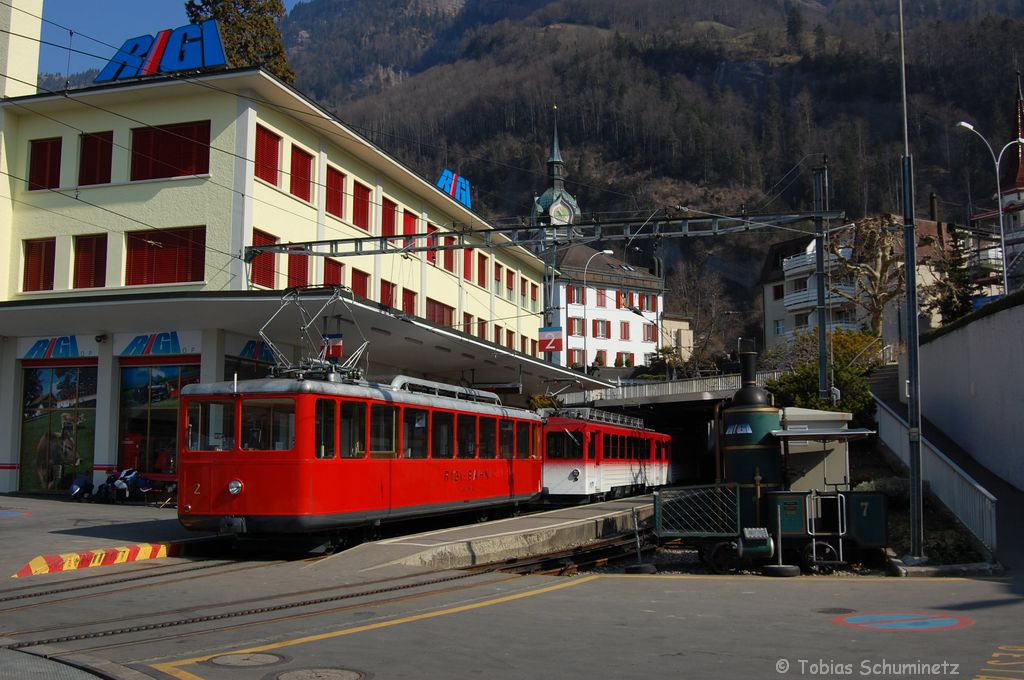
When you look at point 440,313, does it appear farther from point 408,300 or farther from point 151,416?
point 151,416

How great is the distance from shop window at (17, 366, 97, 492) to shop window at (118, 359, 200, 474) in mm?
1093

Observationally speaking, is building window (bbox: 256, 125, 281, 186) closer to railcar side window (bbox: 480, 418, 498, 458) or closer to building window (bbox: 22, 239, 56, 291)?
building window (bbox: 22, 239, 56, 291)

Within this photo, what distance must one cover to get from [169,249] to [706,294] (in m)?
90.6

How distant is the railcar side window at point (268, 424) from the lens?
14570mm

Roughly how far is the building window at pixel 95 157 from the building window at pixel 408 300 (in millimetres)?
11615

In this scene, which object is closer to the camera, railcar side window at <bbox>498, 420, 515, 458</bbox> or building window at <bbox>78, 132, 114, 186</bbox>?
railcar side window at <bbox>498, 420, 515, 458</bbox>

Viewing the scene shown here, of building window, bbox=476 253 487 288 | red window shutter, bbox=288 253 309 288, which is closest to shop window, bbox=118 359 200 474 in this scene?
red window shutter, bbox=288 253 309 288

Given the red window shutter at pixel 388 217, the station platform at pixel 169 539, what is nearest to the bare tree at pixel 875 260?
the red window shutter at pixel 388 217

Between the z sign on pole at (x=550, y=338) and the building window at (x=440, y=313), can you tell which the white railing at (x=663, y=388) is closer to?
the z sign on pole at (x=550, y=338)

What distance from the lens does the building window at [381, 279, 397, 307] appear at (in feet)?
114

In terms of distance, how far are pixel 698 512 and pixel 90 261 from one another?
66.4ft

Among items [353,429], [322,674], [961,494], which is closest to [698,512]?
[961,494]

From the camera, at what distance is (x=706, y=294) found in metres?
112

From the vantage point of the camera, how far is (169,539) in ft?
53.8
